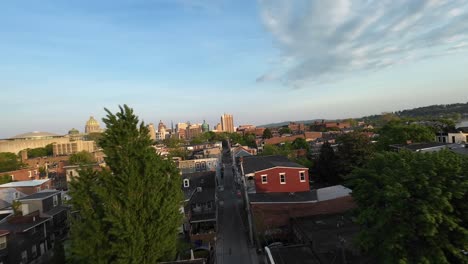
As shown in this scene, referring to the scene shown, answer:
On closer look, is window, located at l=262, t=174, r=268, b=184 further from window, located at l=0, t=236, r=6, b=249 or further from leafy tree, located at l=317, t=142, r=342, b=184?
window, located at l=0, t=236, r=6, b=249

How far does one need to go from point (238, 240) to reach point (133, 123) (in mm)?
15714

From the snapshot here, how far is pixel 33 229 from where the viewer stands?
81.8ft

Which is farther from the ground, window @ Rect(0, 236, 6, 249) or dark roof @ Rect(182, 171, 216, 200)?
dark roof @ Rect(182, 171, 216, 200)

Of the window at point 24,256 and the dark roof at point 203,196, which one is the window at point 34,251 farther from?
the dark roof at point 203,196

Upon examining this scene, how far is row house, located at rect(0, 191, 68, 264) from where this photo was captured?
22267 millimetres

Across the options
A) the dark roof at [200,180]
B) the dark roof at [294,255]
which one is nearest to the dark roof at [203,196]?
the dark roof at [200,180]

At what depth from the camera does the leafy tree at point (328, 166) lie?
39.4 metres

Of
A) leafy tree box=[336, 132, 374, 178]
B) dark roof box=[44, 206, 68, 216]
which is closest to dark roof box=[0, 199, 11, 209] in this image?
dark roof box=[44, 206, 68, 216]

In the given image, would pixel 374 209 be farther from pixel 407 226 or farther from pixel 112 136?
pixel 112 136

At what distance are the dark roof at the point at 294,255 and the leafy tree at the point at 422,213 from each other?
4426mm

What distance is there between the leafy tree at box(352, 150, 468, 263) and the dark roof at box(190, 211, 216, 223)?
16.9 metres

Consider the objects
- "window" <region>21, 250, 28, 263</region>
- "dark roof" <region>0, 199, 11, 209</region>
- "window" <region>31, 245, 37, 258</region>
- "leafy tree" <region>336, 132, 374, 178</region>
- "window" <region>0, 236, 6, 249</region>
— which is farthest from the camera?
"leafy tree" <region>336, 132, 374, 178</region>

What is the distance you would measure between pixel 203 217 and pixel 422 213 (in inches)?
790

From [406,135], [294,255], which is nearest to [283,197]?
[294,255]
